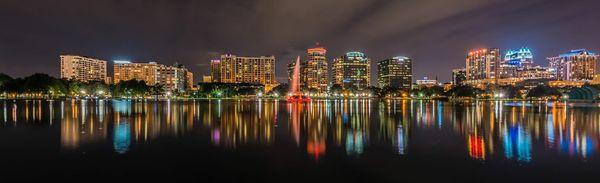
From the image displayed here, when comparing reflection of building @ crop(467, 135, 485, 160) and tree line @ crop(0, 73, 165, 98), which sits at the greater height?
tree line @ crop(0, 73, 165, 98)

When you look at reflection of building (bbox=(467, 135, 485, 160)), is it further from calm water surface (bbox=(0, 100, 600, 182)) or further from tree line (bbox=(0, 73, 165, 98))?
tree line (bbox=(0, 73, 165, 98))

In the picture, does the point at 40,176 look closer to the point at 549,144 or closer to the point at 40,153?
the point at 40,153

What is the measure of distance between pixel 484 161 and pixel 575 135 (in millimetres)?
13526

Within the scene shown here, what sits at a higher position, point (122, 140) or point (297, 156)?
point (122, 140)

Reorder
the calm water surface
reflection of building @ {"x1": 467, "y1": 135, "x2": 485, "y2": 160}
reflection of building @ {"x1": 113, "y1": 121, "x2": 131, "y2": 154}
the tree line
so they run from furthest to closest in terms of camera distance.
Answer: the tree line < reflection of building @ {"x1": 113, "y1": 121, "x2": 131, "y2": 154} < reflection of building @ {"x1": 467, "y1": 135, "x2": 485, "y2": 160} < the calm water surface

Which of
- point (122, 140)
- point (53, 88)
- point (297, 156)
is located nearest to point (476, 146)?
point (297, 156)

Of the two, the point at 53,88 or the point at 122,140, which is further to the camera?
the point at 53,88

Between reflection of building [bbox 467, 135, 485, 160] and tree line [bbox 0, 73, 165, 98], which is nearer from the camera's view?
reflection of building [bbox 467, 135, 485, 160]

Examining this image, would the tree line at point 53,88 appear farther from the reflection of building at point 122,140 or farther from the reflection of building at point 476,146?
the reflection of building at point 476,146

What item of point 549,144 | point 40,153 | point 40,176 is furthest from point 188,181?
point 549,144

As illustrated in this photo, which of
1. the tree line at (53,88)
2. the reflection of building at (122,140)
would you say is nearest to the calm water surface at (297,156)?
the reflection of building at (122,140)

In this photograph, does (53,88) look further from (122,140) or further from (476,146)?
(476,146)

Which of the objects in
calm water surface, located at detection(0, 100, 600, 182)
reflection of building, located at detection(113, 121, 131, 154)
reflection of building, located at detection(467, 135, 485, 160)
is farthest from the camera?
reflection of building, located at detection(113, 121, 131, 154)

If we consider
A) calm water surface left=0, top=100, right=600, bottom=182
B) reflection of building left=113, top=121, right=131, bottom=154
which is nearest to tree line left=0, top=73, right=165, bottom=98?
calm water surface left=0, top=100, right=600, bottom=182
